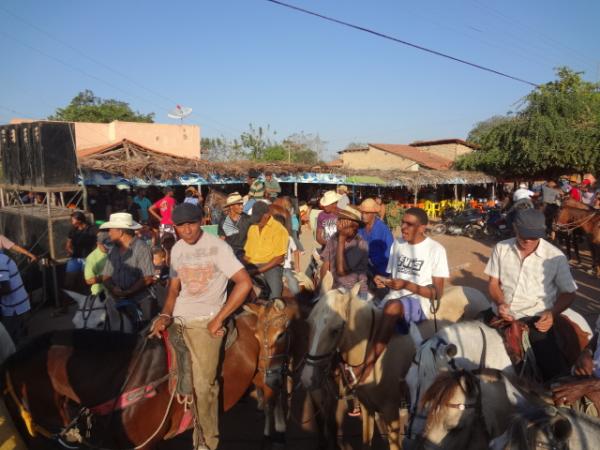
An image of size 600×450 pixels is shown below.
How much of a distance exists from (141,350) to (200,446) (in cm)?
90

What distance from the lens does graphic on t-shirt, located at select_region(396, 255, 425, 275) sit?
3.85 meters

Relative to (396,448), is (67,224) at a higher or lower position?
higher

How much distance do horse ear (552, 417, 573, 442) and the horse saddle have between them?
2.40m

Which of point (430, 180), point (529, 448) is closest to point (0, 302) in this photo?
point (529, 448)

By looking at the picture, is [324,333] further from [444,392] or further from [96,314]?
[96,314]

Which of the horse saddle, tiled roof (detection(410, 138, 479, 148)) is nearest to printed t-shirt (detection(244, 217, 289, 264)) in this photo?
the horse saddle

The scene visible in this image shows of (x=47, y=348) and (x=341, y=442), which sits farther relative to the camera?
(x=341, y=442)

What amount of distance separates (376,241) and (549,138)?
20.8 metres

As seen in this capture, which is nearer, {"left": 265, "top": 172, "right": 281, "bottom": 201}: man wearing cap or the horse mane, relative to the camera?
the horse mane

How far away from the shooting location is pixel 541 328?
10.1 feet

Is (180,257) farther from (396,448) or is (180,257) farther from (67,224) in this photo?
(67,224)

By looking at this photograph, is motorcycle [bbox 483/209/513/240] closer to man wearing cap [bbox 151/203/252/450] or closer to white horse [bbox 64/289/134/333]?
man wearing cap [bbox 151/203/252/450]

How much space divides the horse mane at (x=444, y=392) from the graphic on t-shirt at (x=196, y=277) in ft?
6.08

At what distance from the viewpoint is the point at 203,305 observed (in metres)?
3.32
